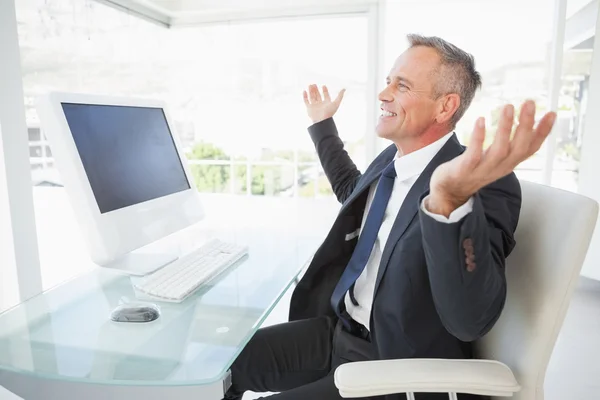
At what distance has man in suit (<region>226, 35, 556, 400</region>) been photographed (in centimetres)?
75

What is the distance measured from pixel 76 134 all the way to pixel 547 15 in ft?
12.4

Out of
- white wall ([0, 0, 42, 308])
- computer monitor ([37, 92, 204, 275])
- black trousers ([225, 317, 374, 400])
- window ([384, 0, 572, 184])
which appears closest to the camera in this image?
computer monitor ([37, 92, 204, 275])

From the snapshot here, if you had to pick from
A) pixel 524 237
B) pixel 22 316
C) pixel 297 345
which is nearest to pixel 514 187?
pixel 524 237

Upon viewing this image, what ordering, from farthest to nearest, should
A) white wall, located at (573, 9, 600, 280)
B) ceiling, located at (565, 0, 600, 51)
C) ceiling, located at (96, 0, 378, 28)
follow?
ceiling, located at (96, 0, 378, 28) < ceiling, located at (565, 0, 600, 51) < white wall, located at (573, 9, 600, 280)

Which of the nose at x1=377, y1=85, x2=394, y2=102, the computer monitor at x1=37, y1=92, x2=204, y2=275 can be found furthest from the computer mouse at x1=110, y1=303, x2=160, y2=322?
the nose at x1=377, y1=85, x2=394, y2=102

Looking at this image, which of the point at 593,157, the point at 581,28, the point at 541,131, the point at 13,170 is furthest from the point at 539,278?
the point at 581,28

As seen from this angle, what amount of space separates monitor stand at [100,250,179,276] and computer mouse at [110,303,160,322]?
200 millimetres

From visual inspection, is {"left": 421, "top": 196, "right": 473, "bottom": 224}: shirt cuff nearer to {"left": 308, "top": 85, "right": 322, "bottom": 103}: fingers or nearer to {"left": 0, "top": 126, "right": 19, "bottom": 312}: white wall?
{"left": 308, "top": 85, "right": 322, "bottom": 103}: fingers

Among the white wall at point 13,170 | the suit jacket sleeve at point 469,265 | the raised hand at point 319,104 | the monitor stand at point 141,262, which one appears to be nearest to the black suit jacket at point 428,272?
the suit jacket sleeve at point 469,265

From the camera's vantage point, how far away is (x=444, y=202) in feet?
2.52

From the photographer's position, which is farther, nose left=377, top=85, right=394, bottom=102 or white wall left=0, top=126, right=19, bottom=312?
white wall left=0, top=126, right=19, bottom=312

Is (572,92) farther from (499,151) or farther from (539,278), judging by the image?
(499,151)

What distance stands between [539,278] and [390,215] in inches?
16.5

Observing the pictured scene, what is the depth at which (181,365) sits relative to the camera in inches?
35.0
